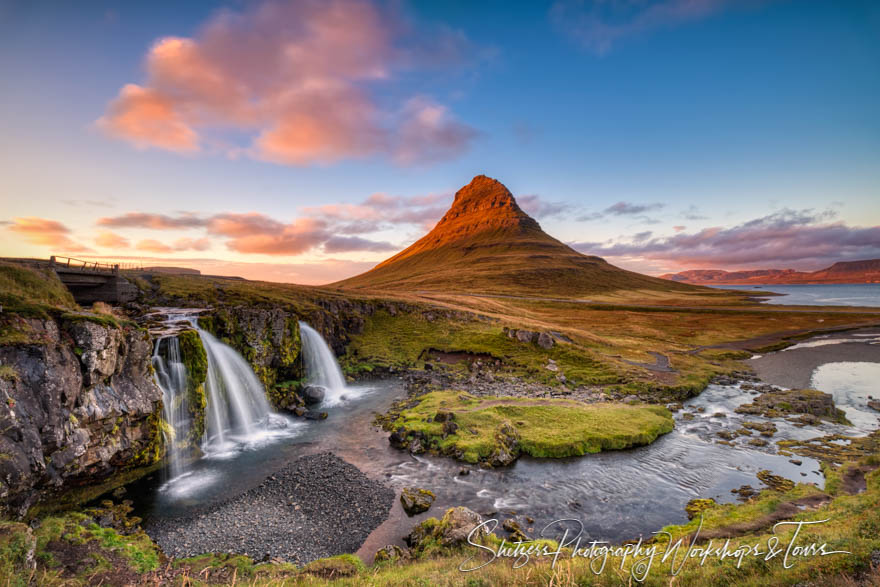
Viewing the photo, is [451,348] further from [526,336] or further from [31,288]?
[31,288]

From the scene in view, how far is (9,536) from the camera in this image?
1125cm

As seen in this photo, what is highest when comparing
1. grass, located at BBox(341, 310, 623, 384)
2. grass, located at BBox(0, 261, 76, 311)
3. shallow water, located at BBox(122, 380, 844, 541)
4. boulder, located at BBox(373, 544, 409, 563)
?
grass, located at BBox(0, 261, 76, 311)

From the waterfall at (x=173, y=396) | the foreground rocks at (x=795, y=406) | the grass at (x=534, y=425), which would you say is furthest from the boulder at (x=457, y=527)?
the foreground rocks at (x=795, y=406)

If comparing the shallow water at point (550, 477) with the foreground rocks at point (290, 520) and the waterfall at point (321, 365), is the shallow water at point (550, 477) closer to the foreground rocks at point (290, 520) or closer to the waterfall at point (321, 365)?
the foreground rocks at point (290, 520)

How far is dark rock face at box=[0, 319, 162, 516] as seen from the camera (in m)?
15.2

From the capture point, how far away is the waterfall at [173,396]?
969 inches

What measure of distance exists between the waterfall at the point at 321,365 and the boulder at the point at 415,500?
21.5m

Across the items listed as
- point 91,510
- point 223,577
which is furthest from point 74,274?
point 223,577

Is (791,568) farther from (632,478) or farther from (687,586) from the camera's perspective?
(632,478)

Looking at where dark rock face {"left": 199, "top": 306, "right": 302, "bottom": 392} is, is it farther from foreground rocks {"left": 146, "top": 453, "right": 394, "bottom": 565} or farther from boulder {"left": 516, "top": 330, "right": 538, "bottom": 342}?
boulder {"left": 516, "top": 330, "right": 538, "bottom": 342}

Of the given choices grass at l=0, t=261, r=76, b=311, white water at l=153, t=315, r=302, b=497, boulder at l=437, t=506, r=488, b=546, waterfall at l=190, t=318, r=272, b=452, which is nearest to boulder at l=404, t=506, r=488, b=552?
boulder at l=437, t=506, r=488, b=546

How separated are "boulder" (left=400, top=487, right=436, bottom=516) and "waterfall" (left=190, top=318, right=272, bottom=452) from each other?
638 inches

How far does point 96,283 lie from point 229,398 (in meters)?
25.0

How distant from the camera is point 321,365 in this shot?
151 feet
